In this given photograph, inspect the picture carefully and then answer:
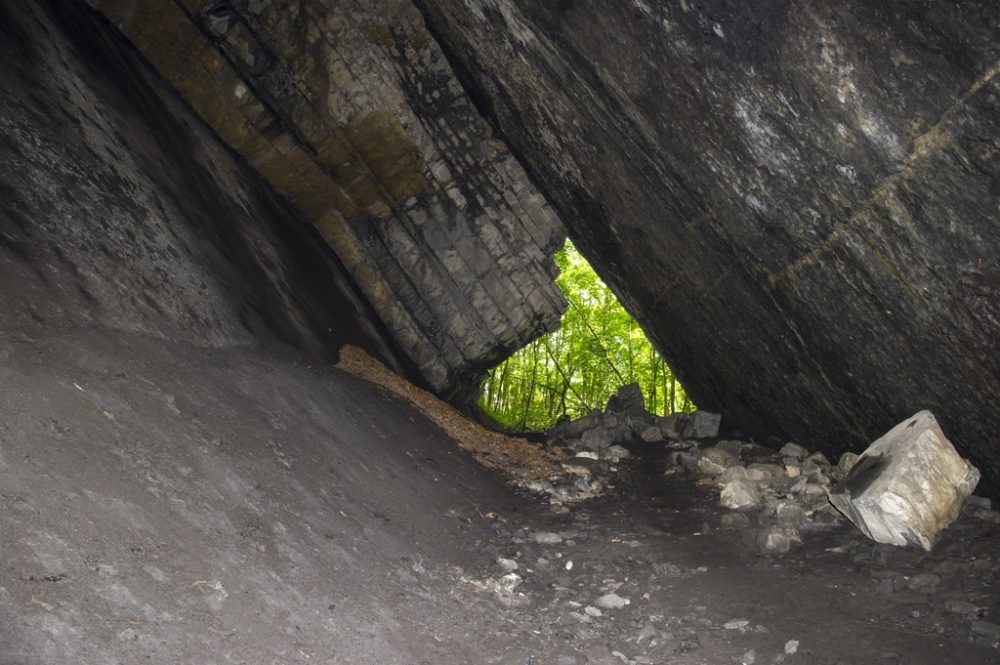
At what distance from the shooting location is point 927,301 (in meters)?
6.60

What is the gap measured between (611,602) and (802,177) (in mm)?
3718

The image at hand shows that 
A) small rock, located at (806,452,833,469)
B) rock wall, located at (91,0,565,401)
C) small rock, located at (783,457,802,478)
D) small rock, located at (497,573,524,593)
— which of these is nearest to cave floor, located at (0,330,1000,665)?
small rock, located at (497,573,524,593)

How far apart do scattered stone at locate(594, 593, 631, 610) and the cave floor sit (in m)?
0.11

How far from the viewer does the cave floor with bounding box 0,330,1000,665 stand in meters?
4.67

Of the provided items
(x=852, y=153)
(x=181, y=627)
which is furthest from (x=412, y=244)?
(x=181, y=627)

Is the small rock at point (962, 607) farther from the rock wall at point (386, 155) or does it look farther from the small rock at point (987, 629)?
the rock wall at point (386, 155)

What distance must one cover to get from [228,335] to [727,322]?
18.4ft

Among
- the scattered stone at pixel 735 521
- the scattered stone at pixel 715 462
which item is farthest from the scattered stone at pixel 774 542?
the scattered stone at pixel 715 462

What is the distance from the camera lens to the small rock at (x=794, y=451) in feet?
31.8

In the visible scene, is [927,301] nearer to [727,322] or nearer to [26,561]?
[727,322]

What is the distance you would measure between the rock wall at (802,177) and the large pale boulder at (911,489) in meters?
0.37

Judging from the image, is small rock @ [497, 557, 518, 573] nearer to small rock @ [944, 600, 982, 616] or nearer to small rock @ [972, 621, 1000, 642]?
small rock @ [944, 600, 982, 616]

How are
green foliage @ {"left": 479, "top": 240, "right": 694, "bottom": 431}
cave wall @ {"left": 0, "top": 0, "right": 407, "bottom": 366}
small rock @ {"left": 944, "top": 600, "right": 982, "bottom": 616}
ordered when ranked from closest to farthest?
small rock @ {"left": 944, "top": 600, "right": 982, "bottom": 616} < cave wall @ {"left": 0, "top": 0, "right": 407, "bottom": 366} < green foliage @ {"left": 479, "top": 240, "right": 694, "bottom": 431}

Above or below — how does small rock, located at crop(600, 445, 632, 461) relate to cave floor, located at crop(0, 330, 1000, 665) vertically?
A: below
